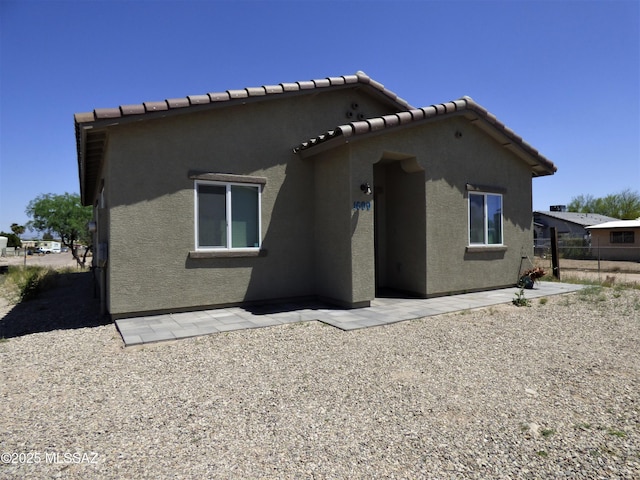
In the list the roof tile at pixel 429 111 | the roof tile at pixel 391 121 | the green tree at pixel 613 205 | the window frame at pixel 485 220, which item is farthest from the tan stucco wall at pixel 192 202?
the green tree at pixel 613 205

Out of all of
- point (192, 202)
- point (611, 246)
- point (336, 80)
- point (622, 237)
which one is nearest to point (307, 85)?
point (336, 80)

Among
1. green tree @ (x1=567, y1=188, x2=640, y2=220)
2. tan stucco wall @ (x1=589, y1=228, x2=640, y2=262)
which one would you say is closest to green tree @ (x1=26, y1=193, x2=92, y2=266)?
tan stucco wall @ (x1=589, y1=228, x2=640, y2=262)

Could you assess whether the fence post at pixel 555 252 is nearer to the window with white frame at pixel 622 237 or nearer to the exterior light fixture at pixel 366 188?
the exterior light fixture at pixel 366 188

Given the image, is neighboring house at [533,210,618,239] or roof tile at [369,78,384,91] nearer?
roof tile at [369,78,384,91]

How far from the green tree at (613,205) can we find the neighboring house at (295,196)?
2000 inches

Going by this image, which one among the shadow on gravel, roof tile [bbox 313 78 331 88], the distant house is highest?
roof tile [bbox 313 78 331 88]

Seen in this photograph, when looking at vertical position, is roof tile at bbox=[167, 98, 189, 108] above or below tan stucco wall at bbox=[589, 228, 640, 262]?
above

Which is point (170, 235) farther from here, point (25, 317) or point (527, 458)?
point (527, 458)

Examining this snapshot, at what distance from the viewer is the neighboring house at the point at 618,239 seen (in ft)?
97.0

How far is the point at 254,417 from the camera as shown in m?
3.59

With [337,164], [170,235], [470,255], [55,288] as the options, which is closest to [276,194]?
[337,164]

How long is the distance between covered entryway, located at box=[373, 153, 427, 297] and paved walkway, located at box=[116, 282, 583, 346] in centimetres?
87

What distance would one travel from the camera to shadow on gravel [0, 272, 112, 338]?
7.29 m

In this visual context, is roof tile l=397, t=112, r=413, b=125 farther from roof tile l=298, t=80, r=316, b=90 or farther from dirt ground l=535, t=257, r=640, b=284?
dirt ground l=535, t=257, r=640, b=284
